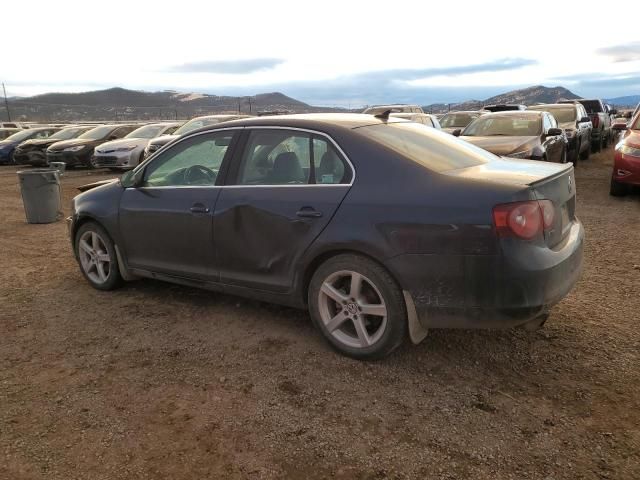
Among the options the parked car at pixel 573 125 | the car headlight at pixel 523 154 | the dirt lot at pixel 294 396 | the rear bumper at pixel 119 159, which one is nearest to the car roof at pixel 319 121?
the dirt lot at pixel 294 396

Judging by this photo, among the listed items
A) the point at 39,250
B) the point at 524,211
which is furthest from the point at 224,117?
the point at 524,211

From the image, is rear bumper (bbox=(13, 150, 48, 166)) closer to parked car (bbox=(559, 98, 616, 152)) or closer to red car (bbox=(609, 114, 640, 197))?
red car (bbox=(609, 114, 640, 197))

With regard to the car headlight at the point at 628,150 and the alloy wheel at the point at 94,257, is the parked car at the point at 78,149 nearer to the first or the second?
the alloy wheel at the point at 94,257

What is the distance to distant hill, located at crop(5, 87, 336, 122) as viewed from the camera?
49156mm

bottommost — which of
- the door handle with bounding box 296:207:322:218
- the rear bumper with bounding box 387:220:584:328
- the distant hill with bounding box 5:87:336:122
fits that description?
the rear bumper with bounding box 387:220:584:328

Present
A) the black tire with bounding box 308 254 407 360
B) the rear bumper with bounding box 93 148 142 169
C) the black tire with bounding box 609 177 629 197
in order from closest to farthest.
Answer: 1. the black tire with bounding box 308 254 407 360
2. the black tire with bounding box 609 177 629 197
3. the rear bumper with bounding box 93 148 142 169

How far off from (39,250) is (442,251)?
5.93 m

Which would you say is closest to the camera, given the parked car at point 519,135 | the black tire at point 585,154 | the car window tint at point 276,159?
the car window tint at point 276,159

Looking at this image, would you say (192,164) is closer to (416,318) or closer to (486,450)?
(416,318)

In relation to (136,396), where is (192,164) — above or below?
above

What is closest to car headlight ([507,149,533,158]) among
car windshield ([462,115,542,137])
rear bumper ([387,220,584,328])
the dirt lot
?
car windshield ([462,115,542,137])

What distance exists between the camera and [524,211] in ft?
9.91

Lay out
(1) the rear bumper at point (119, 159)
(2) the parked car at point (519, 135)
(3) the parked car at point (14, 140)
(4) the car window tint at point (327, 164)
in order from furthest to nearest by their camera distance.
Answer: (3) the parked car at point (14, 140), (1) the rear bumper at point (119, 159), (2) the parked car at point (519, 135), (4) the car window tint at point (327, 164)

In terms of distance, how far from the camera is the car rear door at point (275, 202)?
11.7 feet
